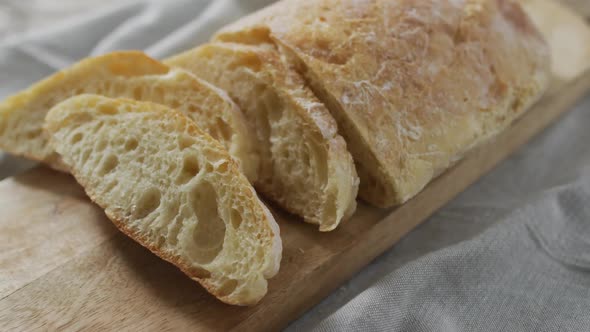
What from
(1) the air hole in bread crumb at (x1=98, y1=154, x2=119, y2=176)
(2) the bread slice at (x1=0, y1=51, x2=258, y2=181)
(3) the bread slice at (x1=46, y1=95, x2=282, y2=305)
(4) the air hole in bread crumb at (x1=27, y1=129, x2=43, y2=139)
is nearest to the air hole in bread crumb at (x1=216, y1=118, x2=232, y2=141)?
(2) the bread slice at (x1=0, y1=51, x2=258, y2=181)

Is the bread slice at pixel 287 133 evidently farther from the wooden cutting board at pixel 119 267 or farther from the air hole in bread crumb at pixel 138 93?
the air hole in bread crumb at pixel 138 93

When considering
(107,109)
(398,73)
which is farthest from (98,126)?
(398,73)

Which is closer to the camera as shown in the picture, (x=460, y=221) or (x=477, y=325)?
(x=477, y=325)

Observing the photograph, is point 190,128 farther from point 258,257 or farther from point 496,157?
point 496,157

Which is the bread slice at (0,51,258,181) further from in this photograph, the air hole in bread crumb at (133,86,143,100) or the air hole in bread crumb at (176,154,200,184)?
the air hole in bread crumb at (176,154,200,184)

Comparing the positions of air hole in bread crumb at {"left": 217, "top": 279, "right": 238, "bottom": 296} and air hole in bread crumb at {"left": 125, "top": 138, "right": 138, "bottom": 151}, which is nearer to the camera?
A: air hole in bread crumb at {"left": 217, "top": 279, "right": 238, "bottom": 296}

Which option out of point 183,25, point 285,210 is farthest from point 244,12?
point 285,210

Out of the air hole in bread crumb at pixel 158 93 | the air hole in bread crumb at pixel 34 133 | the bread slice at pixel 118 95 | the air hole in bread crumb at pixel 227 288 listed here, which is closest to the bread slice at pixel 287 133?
the bread slice at pixel 118 95

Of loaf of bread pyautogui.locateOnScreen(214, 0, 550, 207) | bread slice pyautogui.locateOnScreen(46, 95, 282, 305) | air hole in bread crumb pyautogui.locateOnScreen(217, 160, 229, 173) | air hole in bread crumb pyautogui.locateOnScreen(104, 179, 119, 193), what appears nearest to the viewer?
bread slice pyautogui.locateOnScreen(46, 95, 282, 305)
